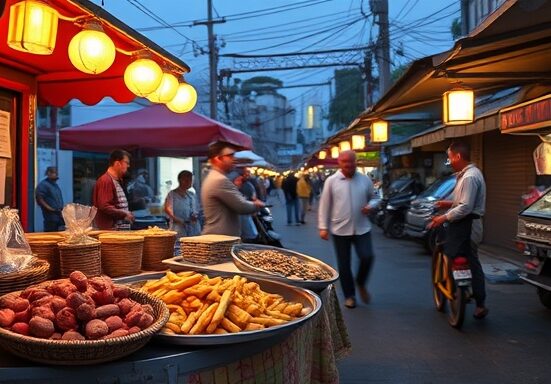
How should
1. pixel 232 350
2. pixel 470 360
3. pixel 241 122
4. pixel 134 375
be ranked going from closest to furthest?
pixel 134 375 < pixel 232 350 < pixel 470 360 < pixel 241 122

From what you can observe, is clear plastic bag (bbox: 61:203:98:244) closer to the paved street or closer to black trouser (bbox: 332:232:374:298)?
the paved street

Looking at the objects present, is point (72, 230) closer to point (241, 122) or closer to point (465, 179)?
point (465, 179)

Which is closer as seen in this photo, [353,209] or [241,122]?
[353,209]

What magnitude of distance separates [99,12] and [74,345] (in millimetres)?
2388

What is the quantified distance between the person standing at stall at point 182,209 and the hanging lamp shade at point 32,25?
4.91m

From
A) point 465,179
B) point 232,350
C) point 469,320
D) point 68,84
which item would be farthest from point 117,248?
point 469,320

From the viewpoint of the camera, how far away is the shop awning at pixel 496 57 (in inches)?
221

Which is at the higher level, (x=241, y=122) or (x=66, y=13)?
(x=241, y=122)

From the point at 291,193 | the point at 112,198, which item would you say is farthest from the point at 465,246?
the point at 291,193

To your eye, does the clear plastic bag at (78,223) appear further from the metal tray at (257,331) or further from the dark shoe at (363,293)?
the dark shoe at (363,293)

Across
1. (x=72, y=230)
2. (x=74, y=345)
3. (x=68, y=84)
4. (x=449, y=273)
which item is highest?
(x=68, y=84)

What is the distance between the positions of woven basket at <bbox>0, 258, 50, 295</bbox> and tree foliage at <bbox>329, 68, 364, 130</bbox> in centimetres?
4877

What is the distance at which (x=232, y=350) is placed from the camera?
8.02 feet

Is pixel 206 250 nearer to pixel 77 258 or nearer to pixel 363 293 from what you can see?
pixel 77 258
